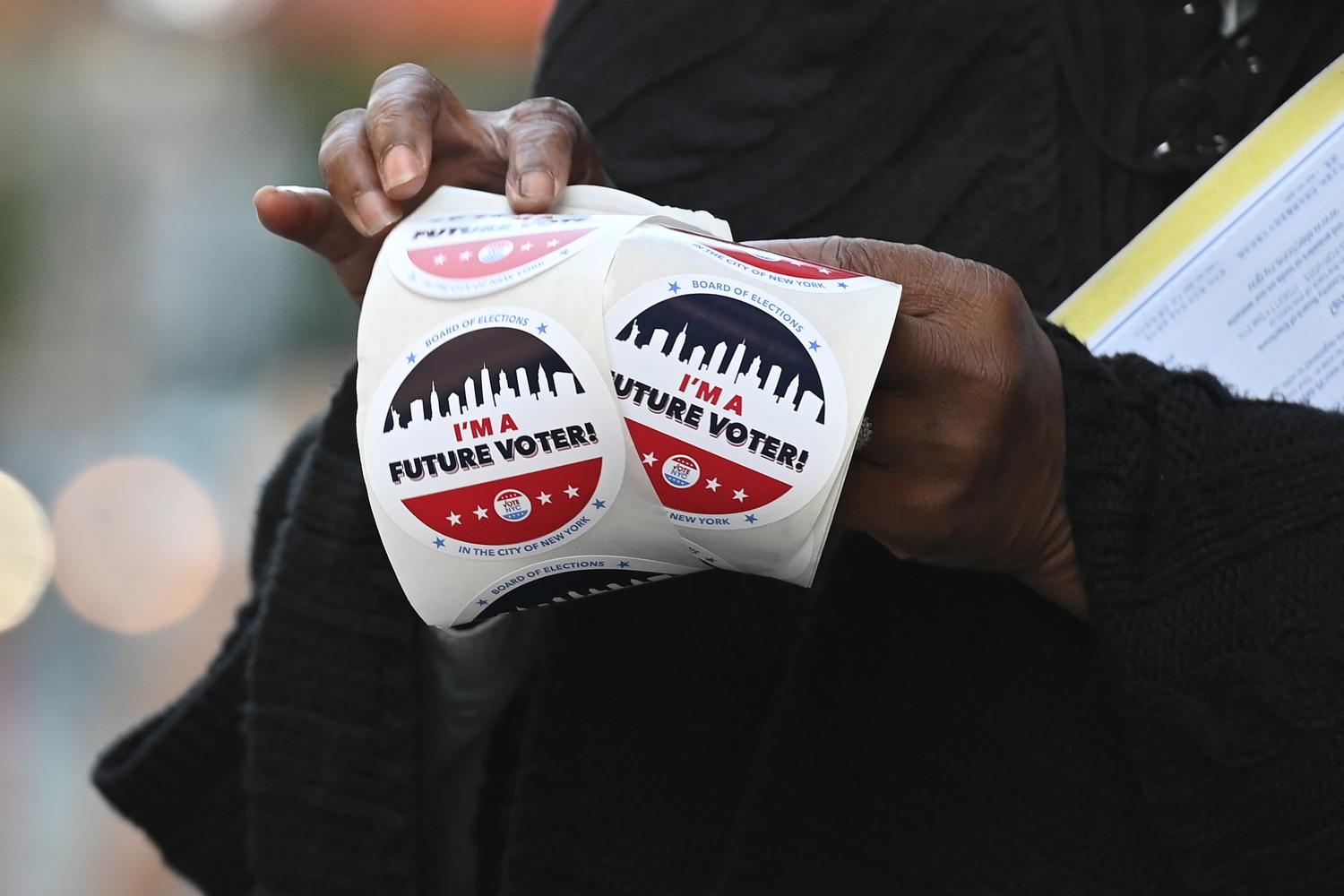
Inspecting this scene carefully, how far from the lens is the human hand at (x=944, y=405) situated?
634 mm

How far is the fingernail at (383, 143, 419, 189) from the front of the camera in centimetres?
71

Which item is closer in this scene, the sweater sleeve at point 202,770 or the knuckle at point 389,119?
the knuckle at point 389,119

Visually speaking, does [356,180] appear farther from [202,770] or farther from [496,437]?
[202,770]

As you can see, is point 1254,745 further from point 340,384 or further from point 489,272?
point 340,384

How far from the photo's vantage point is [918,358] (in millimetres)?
626

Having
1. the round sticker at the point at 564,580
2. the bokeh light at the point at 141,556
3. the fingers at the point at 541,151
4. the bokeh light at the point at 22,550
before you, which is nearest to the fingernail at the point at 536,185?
the fingers at the point at 541,151

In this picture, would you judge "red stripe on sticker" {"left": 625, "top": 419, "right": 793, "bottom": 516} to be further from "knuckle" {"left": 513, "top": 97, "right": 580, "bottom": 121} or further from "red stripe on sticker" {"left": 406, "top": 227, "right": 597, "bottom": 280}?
"knuckle" {"left": 513, "top": 97, "right": 580, "bottom": 121}

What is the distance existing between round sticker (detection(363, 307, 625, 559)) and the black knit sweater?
0.23 m

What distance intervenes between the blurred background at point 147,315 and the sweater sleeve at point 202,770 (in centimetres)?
341

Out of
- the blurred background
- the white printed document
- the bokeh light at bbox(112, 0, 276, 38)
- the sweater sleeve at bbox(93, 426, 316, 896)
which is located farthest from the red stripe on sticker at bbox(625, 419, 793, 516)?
the bokeh light at bbox(112, 0, 276, 38)

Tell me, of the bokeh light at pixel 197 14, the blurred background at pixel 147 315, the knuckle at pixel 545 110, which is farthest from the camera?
the bokeh light at pixel 197 14

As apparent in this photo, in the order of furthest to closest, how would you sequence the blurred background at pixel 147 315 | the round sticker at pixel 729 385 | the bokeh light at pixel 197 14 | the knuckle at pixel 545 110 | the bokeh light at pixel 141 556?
the bokeh light at pixel 197 14 < the bokeh light at pixel 141 556 < the blurred background at pixel 147 315 < the knuckle at pixel 545 110 < the round sticker at pixel 729 385

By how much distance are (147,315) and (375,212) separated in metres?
5.80

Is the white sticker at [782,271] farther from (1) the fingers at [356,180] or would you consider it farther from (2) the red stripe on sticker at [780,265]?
(1) the fingers at [356,180]
